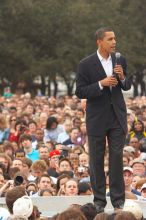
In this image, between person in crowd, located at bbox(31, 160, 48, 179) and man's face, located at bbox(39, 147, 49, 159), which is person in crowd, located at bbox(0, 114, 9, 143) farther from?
person in crowd, located at bbox(31, 160, 48, 179)

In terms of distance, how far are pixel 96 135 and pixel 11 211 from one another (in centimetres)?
119

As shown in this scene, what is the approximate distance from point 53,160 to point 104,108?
7.24 m

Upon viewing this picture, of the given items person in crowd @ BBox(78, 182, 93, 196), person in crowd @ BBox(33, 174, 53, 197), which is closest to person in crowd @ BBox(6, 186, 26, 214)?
person in crowd @ BBox(78, 182, 93, 196)

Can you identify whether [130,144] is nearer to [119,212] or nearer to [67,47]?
[119,212]

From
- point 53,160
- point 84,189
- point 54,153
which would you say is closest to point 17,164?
point 53,160

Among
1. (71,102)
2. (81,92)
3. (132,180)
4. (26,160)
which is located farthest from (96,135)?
(71,102)

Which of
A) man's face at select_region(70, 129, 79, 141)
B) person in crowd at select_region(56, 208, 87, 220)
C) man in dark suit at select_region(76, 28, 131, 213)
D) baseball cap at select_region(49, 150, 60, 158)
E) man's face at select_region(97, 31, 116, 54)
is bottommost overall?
baseball cap at select_region(49, 150, 60, 158)

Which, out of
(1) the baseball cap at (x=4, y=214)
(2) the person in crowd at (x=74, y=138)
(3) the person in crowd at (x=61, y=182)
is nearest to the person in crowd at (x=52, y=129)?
(2) the person in crowd at (x=74, y=138)

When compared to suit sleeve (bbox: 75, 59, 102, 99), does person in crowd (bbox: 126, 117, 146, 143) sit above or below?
below

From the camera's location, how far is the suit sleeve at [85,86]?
1017 cm

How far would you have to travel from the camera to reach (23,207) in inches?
375

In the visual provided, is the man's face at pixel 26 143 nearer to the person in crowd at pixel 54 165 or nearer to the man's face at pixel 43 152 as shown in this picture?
the man's face at pixel 43 152

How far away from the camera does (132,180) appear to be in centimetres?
1517

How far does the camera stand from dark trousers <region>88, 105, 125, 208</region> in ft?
34.1
